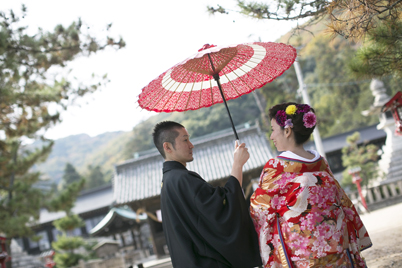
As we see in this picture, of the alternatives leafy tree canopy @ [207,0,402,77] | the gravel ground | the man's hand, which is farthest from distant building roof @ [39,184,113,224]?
the man's hand

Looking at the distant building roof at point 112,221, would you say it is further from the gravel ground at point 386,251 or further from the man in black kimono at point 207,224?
the man in black kimono at point 207,224

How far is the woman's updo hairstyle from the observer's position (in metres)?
2.70

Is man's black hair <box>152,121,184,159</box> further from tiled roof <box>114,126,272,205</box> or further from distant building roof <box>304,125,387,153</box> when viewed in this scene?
distant building roof <box>304,125,387,153</box>

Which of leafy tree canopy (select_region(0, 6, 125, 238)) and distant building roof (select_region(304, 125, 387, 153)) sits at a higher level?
leafy tree canopy (select_region(0, 6, 125, 238))

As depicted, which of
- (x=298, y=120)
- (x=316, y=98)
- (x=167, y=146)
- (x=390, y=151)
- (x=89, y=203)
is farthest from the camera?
(x=316, y=98)

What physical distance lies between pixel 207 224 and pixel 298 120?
101 cm

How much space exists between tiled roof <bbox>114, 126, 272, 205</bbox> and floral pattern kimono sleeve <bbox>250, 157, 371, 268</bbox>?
1162 centimetres

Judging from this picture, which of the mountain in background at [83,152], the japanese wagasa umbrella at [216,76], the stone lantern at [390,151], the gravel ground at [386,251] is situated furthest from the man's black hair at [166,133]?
the mountain in background at [83,152]

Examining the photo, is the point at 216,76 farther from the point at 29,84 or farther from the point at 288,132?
the point at 29,84

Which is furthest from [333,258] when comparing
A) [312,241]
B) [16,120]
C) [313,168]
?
[16,120]

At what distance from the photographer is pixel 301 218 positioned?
2555 millimetres

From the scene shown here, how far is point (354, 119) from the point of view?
36.9 metres

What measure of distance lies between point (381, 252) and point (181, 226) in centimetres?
430

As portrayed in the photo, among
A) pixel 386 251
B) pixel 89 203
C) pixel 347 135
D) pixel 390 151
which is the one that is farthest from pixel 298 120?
pixel 89 203
